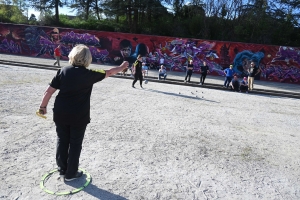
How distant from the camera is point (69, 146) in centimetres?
339

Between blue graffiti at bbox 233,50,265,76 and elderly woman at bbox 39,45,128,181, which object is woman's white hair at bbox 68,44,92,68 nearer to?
elderly woman at bbox 39,45,128,181

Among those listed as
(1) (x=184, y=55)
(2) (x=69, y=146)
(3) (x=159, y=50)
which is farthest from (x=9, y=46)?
(2) (x=69, y=146)

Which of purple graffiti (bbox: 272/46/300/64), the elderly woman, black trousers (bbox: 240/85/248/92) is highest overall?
purple graffiti (bbox: 272/46/300/64)

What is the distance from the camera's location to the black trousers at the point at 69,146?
3240mm

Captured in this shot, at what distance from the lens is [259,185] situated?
12.6 ft

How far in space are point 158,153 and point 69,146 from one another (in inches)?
72.8

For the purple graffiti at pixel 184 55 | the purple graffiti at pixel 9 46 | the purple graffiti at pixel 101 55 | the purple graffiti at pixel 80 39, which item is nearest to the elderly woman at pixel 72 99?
the purple graffiti at pixel 184 55

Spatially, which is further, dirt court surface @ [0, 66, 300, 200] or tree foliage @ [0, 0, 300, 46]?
tree foliage @ [0, 0, 300, 46]

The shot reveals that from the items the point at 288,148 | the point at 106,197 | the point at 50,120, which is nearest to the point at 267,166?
the point at 288,148

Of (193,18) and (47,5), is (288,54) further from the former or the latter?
(47,5)

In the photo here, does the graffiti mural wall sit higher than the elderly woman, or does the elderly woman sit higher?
the graffiti mural wall

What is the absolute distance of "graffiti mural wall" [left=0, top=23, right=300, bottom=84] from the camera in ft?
66.3

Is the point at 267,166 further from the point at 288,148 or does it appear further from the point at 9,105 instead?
the point at 9,105

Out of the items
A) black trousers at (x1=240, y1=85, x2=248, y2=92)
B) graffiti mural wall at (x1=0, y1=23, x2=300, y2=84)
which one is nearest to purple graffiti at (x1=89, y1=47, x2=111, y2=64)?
graffiti mural wall at (x1=0, y1=23, x2=300, y2=84)
